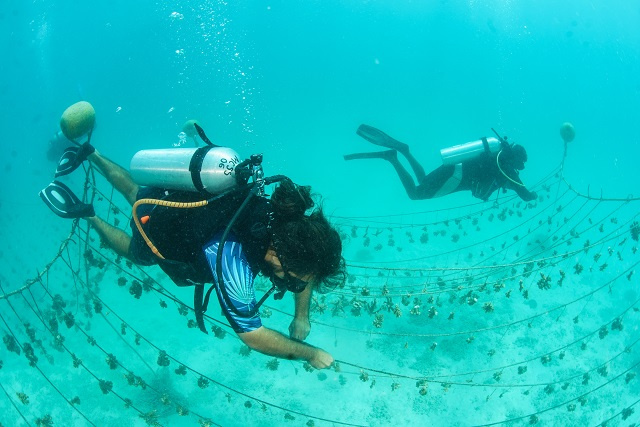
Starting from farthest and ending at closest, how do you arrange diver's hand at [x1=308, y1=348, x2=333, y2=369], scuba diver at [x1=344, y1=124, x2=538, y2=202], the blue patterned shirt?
1. scuba diver at [x1=344, y1=124, x2=538, y2=202]
2. diver's hand at [x1=308, y1=348, x2=333, y2=369]
3. the blue patterned shirt

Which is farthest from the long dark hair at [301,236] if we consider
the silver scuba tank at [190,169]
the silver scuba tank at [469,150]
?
the silver scuba tank at [469,150]

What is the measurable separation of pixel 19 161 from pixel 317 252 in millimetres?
79338

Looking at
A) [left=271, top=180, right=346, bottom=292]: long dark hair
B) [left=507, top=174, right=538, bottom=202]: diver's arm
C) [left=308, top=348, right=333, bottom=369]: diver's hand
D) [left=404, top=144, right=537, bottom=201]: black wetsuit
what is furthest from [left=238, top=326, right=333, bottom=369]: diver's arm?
[left=507, top=174, right=538, bottom=202]: diver's arm

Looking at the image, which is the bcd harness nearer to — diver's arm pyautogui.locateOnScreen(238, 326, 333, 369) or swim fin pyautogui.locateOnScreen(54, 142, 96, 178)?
diver's arm pyautogui.locateOnScreen(238, 326, 333, 369)

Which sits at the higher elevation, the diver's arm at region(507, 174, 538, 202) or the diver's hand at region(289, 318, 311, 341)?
the diver's arm at region(507, 174, 538, 202)

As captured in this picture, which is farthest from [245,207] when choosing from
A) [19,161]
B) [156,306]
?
[19,161]

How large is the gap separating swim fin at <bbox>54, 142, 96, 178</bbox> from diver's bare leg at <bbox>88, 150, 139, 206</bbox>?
0.17 metres

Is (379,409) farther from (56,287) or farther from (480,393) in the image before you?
(56,287)

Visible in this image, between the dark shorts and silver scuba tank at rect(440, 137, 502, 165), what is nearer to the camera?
the dark shorts

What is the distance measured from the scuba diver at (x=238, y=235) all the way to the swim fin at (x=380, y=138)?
9355mm

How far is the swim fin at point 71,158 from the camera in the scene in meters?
4.80

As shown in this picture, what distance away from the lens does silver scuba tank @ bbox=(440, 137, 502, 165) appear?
9820mm

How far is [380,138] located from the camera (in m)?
12.6

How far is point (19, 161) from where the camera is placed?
62.8 m
